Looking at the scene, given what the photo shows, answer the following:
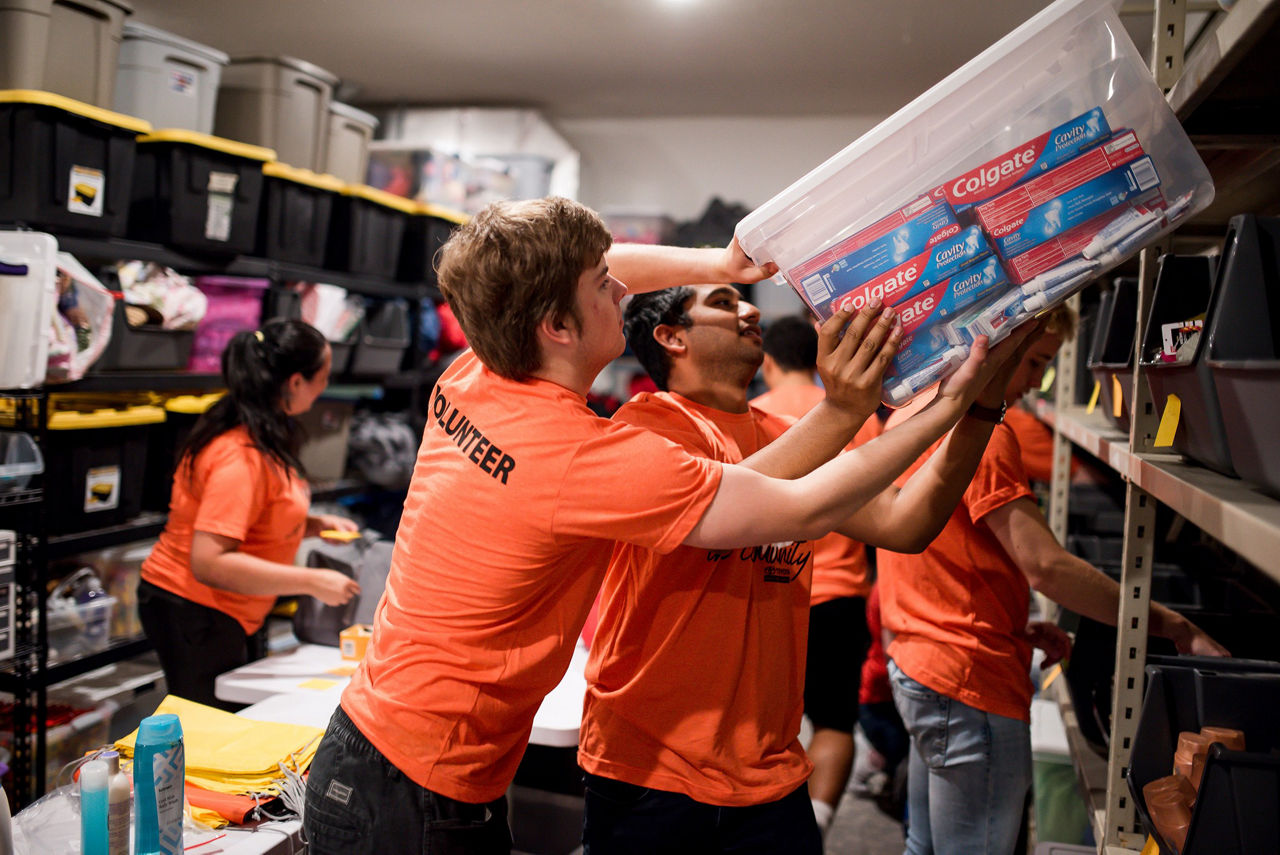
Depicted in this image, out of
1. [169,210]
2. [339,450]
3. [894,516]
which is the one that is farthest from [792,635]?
[339,450]

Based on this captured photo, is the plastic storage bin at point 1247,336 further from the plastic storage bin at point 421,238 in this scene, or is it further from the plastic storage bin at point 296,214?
the plastic storage bin at point 421,238

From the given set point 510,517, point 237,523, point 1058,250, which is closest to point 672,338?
point 510,517

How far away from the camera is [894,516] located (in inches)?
58.1

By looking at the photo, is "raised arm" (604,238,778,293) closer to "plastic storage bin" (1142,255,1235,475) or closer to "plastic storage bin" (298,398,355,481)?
"plastic storage bin" (1142,255,1235,475)

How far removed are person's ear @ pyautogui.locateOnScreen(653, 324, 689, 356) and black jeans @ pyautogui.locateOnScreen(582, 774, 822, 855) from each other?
779 mm

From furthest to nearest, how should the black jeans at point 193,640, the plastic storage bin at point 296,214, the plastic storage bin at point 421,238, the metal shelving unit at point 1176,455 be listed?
the plastic storage bin at point 421,238
the plastic storage bin at point 296,214
the black jeans at point 193,640
the metal shelving unit at point 1176,455

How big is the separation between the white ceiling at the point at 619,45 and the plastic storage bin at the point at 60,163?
1581mm

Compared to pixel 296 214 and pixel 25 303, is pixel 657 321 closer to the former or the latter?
pixel 25 303

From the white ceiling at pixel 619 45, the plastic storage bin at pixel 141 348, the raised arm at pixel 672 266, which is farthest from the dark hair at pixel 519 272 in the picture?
the white ceiling at pixel 619 45

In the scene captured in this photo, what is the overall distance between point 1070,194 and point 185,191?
3569mm

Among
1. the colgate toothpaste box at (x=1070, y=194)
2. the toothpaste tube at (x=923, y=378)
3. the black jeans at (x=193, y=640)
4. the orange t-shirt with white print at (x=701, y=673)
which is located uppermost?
the colgate toothpaste box at (x=1070, y=194)

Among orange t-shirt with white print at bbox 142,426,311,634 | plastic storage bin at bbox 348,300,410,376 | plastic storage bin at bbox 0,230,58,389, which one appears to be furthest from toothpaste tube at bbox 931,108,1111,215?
plastic storage bin at bbox 348,300,410,376

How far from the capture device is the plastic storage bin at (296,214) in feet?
14.1

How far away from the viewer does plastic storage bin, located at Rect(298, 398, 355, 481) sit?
4824 millimetres
